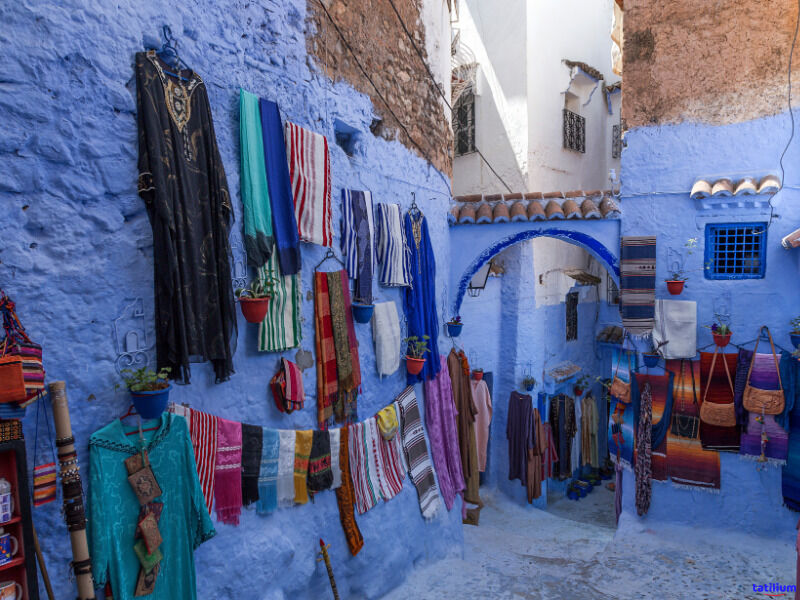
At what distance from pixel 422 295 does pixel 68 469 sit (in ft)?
16.0

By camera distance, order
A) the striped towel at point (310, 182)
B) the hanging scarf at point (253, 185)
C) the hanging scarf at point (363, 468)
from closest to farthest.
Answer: the hanging scarf at point (253, 185) < the striped towel at point (310, 182) < the hanging scarf at point (363, 468)

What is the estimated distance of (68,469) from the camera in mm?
2799

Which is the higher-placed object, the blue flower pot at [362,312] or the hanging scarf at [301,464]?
the blue flower pot at [362,312]

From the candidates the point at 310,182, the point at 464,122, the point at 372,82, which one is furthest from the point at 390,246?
the point at 464,122

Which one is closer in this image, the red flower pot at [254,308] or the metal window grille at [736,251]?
the red flower pot at [254,308]

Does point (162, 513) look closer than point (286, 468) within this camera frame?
Yes

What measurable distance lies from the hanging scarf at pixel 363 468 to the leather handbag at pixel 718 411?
4.75 m

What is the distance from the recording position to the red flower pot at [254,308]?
3992mm

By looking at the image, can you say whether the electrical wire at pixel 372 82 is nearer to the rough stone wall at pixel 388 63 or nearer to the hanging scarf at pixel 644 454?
the rough stone wall at pixel 388 63

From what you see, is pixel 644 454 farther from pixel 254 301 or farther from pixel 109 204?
pixel 109 204

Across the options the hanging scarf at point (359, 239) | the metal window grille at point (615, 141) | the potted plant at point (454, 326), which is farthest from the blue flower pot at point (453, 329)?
the metal window grille at point (615, 141)

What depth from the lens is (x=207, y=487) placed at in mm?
3775

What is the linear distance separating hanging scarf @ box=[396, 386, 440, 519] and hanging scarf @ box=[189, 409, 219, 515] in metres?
2.90

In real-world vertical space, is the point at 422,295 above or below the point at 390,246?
below
